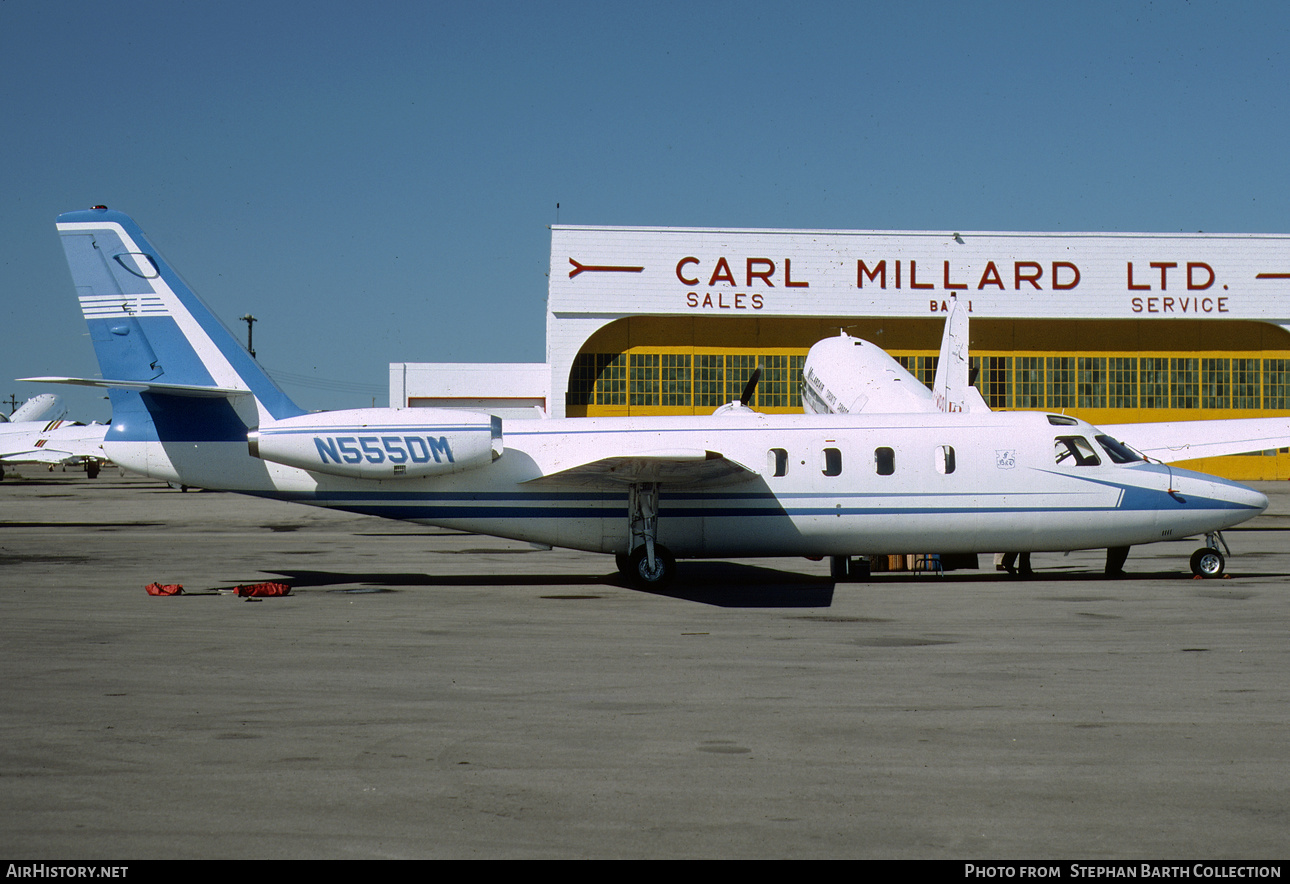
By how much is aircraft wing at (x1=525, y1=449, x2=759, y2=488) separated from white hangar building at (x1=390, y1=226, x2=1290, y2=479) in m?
36.0

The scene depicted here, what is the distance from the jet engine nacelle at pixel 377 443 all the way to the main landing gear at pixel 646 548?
250 centimetres

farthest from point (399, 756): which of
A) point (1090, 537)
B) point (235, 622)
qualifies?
point (1090, 537)

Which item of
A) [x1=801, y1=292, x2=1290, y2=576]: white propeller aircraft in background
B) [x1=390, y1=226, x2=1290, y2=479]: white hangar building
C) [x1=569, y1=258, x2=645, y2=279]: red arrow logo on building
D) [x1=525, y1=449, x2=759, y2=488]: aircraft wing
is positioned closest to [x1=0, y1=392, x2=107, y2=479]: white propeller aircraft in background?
[x1=390, y1=226, x2=1290, y2=479]: white hangar building

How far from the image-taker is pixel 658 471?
17250mm

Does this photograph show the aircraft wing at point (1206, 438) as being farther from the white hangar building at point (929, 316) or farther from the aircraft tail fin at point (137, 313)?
the white hangar building at point (929, 316)

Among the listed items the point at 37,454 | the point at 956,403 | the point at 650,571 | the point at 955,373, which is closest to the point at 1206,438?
the point at 956,403


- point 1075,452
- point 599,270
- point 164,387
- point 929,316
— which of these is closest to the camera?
point 164,387

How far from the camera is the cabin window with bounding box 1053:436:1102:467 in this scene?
718 inches

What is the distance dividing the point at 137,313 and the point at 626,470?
8.07 meters

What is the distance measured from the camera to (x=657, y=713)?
8.88m

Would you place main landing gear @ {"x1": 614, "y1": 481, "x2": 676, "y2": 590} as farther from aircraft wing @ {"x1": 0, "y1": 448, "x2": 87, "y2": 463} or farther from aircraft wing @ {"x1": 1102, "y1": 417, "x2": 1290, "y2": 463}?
aircraft wing @ {"x1": 0, "y1": 448, "x2": 87, "y2": 463}

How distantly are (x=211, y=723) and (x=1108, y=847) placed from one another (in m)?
6.26

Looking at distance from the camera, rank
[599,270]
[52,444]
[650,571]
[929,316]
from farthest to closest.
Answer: [52,444] < [929,316] < [599,270] < [650,571]

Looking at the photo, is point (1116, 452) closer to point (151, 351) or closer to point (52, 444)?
point (151, 351)
